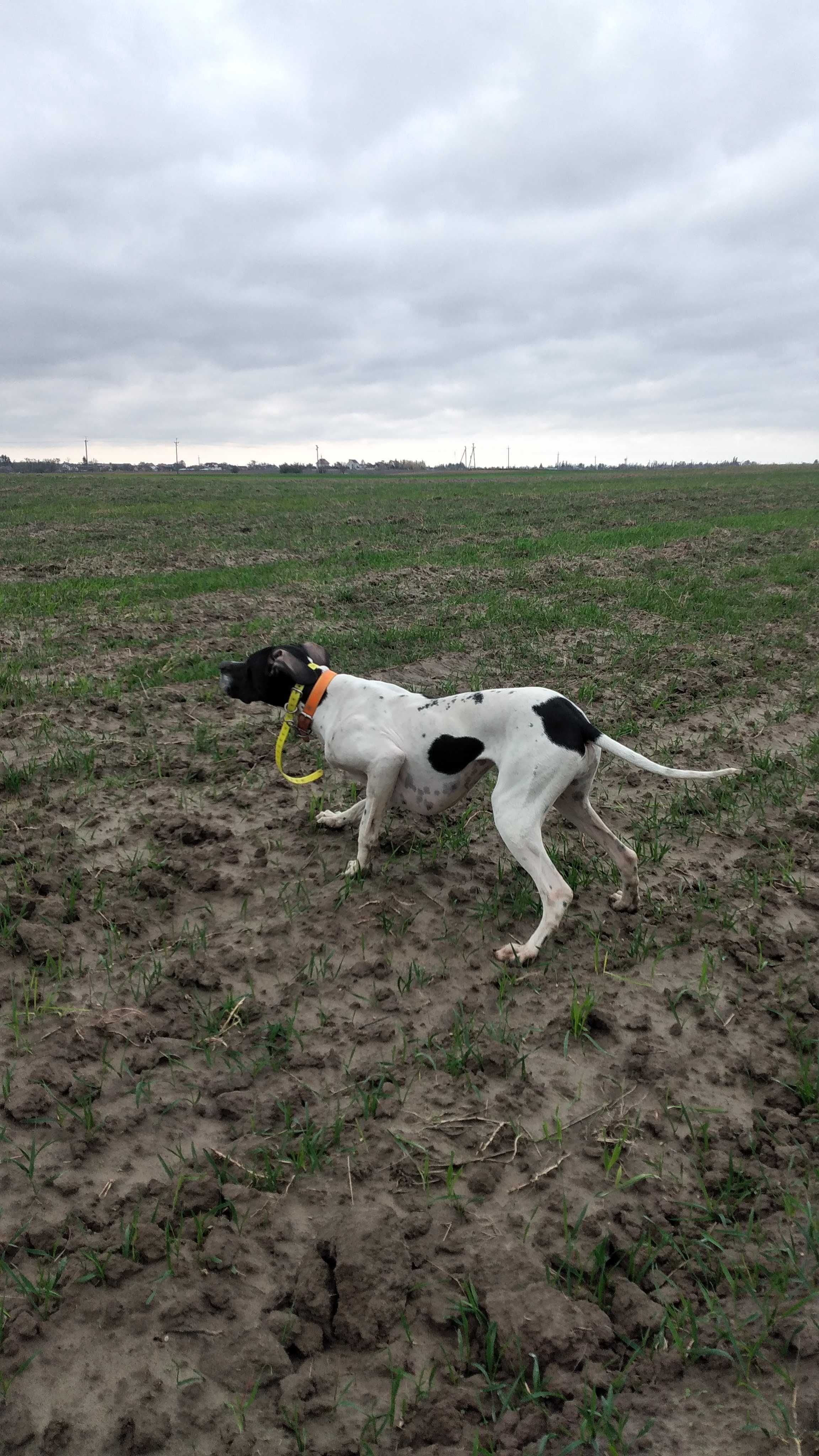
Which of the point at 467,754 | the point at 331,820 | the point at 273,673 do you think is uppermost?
the point at 273,673

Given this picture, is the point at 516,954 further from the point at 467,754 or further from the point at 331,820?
the point at 331,820

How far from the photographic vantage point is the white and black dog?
421 centimetres

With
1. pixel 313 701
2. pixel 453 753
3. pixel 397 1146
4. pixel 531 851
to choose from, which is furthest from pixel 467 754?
pixel 397 1146

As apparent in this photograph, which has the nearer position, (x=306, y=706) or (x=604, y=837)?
(x=604, y=837)

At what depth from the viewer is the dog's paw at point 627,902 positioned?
4410 mm

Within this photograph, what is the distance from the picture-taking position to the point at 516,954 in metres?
3.96

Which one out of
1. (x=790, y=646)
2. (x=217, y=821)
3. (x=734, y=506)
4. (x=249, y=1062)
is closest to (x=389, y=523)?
(x=734, y=506)

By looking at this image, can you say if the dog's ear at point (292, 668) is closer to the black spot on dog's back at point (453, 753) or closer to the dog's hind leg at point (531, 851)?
the black spot on dog's back at point (453, 753)

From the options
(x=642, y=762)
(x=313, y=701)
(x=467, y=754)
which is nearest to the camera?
(x=642, y=762)

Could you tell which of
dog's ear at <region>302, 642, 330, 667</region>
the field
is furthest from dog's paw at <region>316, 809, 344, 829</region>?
dog's ear at <region>302, 642, 330, 667</region>

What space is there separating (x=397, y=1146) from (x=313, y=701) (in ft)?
9.07

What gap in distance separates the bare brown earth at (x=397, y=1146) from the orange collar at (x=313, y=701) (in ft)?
2.31

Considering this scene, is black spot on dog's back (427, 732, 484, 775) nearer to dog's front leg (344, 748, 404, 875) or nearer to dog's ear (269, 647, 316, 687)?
dog's front leg (344, 748, 404, 875)

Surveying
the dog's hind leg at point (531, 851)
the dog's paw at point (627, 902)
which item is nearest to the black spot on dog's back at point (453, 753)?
the dog's hind leg at point (531, 851)
